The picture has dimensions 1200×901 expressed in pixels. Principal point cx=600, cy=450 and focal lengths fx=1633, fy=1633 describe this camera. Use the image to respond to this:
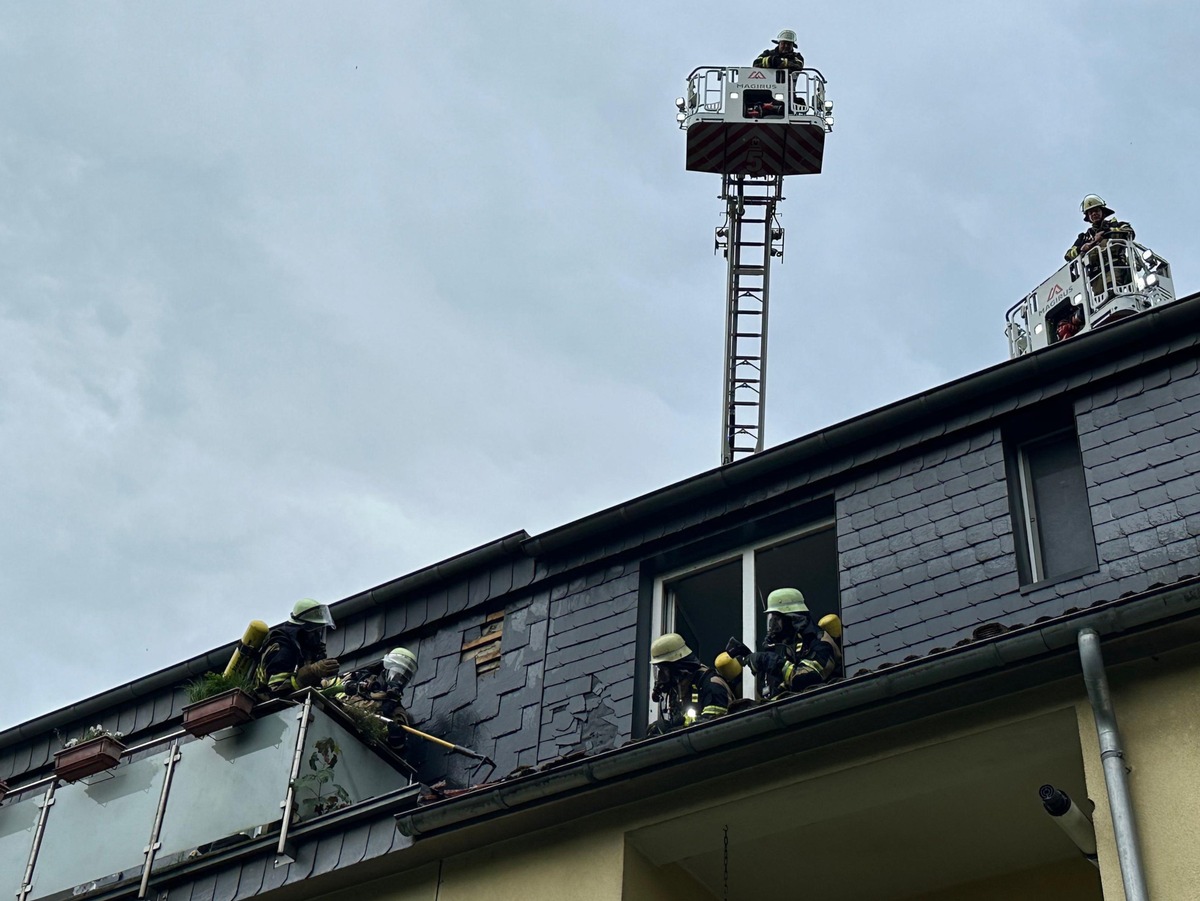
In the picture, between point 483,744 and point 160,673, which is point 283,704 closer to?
point 483,744

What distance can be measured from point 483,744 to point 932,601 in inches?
143

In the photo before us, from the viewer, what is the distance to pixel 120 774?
11.9 metres

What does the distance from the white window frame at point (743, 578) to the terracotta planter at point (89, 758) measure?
3935 millimetres

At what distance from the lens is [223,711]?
1137 centimetres

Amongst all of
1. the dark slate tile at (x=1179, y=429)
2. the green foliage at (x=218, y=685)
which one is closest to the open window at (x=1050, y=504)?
the dark slate tile at (x=1179, y=429)

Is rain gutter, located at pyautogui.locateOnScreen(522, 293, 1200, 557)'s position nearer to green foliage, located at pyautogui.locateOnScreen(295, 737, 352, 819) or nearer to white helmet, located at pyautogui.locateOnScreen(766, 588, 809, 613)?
white helmet, located at pyautogui.locateOnScreen(766, 588, 809, 613)

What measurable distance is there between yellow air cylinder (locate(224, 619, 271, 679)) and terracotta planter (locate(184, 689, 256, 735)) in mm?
909

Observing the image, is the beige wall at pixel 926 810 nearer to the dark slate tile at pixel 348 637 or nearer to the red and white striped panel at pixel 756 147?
the dark slate tile at pixel 348 637

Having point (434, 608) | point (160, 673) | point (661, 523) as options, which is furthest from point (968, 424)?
point (160, 673)

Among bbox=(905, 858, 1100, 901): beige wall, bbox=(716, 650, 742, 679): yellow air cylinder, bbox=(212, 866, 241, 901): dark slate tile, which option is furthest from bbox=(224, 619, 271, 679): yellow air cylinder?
bbox=(905, 858, 1100, 901): beige wall

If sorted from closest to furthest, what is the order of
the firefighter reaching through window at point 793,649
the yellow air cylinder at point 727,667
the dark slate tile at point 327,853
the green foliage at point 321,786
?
the firefighter reaching through window at point 793,649
the dark slate tile at point 327,853
the yellow air cylinder at point 727,667
the green foliage at point 321,786

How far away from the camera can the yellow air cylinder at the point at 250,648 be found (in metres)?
12.4

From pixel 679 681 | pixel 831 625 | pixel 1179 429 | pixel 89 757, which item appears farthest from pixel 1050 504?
pixel 89 757

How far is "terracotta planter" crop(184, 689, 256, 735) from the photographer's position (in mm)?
11367
